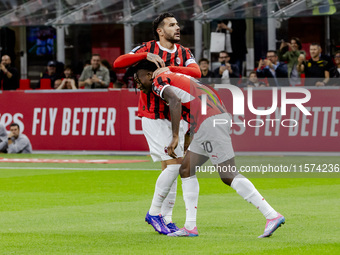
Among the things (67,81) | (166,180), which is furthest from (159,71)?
(67,81)

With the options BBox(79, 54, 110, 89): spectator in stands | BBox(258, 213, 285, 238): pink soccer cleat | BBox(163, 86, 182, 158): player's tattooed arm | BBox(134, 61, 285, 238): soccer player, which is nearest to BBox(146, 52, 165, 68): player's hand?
BBox(134, 61, 285, 238): soccer player

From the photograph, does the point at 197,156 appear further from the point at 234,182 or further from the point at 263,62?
the point at 263,62

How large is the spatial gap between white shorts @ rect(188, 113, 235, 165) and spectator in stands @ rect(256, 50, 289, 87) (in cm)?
1179

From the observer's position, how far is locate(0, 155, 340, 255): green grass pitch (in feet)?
26.7

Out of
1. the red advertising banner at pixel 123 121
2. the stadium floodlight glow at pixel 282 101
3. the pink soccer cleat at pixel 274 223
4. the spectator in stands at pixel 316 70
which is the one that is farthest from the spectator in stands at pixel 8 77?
the pink soccer cleat at pixel 274 223

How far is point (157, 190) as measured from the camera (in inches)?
355

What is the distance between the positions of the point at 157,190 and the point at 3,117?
13.9 metres

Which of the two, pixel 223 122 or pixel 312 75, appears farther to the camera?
pixel 312 75

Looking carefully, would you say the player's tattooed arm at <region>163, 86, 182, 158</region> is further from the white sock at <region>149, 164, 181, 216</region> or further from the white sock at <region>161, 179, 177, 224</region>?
the white sock at <region>161, 179, 177, 224</region>

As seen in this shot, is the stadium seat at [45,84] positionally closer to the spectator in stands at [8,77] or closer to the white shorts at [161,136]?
the spectator in stands at [8,77]

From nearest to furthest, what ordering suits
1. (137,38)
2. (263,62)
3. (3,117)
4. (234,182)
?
1. (234,182)
2. (263,62)
3. (3,117)
4. (137,38)

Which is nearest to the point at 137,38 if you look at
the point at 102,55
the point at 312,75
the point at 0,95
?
the point at 102,55

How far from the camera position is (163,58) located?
9227 millimetres

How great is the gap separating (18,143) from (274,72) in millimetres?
6339
